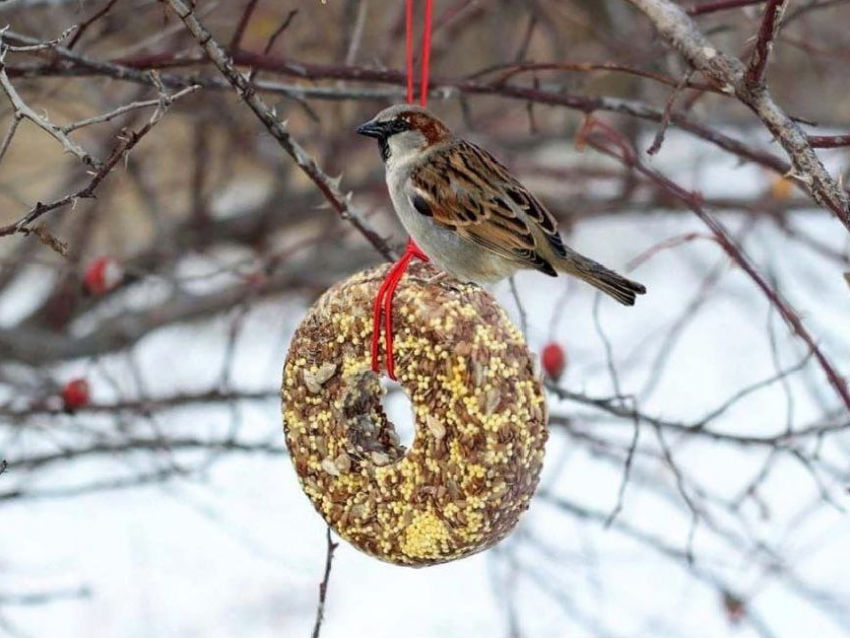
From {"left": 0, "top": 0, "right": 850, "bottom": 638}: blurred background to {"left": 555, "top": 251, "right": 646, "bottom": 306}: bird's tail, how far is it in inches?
29.4

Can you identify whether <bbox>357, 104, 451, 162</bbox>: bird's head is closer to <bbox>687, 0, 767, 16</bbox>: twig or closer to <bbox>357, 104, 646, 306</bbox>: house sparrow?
<bbox>357, 104, 646, 306</bbox>: house sparrow

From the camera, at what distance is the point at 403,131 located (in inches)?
117

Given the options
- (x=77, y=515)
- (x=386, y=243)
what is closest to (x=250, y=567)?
(x=77, y=515)

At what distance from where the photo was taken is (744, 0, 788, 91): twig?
85.2 inches

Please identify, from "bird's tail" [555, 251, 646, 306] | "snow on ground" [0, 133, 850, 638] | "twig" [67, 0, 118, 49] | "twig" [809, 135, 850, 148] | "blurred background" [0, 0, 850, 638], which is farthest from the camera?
"snow on ground" [0, 133, 850, 638]

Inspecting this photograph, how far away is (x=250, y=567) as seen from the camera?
695cm

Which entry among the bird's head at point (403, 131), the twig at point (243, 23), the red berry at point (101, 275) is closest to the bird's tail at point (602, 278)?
the bird's head at point (403, 131)

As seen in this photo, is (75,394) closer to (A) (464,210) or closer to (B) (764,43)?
(A) (464,210)

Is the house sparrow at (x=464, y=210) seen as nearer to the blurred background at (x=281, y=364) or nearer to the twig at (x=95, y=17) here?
the twig at (x=95, y=17)

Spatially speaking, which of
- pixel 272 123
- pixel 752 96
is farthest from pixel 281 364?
pixel 752 96

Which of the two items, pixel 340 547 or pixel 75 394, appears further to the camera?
pixel 340 547

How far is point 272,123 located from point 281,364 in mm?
4337

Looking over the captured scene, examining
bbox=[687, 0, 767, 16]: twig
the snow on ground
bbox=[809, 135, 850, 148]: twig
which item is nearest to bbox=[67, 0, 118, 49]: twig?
bbox=[687, 0, 767, 16]: twig

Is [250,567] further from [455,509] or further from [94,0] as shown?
[455,509]
